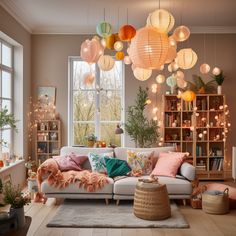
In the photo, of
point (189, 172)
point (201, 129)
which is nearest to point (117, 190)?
point (189, 172)

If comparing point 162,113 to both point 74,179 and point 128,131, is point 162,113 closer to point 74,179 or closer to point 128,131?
point 128,131

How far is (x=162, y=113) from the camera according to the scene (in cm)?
727

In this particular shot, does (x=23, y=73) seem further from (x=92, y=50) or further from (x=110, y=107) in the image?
(x=92, y=50)

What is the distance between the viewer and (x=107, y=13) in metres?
6.28

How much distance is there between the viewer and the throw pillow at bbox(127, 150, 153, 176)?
18.4ft

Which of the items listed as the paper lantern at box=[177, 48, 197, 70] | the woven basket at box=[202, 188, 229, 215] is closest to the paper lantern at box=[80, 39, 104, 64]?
the paper lantern at box=[177, 48, 197, 70]

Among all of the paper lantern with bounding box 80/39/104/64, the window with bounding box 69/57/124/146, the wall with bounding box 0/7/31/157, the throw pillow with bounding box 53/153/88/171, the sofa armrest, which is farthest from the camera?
the window with bounding box 69/57/124/146

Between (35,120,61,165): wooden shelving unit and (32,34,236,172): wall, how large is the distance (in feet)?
0.60

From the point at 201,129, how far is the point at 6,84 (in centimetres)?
401

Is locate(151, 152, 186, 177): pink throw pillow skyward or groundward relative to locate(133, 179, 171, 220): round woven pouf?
skyward

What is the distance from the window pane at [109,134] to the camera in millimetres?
7609

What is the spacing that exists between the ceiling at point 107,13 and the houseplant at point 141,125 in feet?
5.17

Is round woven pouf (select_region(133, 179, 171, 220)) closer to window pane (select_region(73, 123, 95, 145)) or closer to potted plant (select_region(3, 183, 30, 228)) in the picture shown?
potted plant (select_region(3, 183, 30, 228))

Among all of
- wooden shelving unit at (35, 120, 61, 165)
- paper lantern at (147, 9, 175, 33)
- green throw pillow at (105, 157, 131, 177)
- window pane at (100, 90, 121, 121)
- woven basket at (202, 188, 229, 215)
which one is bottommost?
woven basket at (202, 188, 229, 215)
